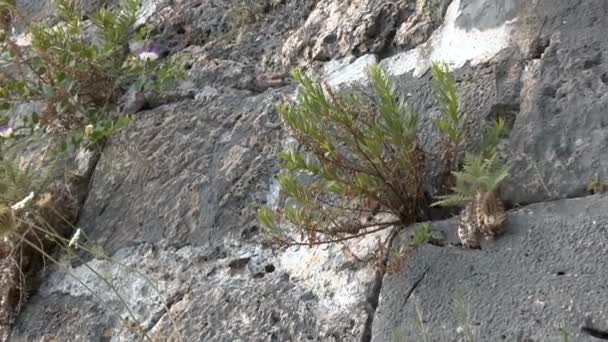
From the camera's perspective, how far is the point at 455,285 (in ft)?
5.91

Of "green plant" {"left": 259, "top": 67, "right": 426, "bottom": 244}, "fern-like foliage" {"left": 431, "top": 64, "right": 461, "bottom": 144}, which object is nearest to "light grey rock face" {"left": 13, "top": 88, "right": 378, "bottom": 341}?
"green plant" {"left": 259, "top": 67, "right": 426, "bottom": 244}

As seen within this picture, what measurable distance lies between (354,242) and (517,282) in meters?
0.47

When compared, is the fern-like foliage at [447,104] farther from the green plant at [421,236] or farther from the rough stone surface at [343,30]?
the rough stone surface at [343,30]

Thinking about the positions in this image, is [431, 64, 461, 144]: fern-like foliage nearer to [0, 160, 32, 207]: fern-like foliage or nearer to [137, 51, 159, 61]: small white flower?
[137, 51, 159, 61]: small white flower

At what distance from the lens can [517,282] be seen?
1.72m

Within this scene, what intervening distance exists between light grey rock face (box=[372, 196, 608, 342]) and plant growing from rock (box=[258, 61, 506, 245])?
0.12m

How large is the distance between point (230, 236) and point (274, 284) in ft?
0.85

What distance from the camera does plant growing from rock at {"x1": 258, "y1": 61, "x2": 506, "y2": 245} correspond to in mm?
1884

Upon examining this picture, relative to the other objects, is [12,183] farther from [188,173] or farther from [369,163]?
[369,163]

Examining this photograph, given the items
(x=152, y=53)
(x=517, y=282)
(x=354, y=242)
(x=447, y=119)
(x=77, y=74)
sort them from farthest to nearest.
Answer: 1. (x=152, y=53)
2. (x=77, y=74)
3. (x=354, y=242)
4. (x=447, y=119)
5. (x=517, y=282)

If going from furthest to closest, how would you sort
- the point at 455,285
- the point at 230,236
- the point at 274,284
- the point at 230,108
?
1. the point at 230,108
2. the point at 230,236
3. the point at 274,284
4. the point at 455,285

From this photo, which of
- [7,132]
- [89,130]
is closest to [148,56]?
[89,130]

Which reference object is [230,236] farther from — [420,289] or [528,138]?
[528,138]

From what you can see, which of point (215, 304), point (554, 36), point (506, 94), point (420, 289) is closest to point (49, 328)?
point (215, 304)
